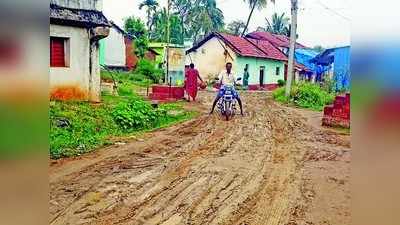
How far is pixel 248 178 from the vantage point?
2.35 metres

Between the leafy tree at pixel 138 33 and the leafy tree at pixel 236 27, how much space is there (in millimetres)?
463

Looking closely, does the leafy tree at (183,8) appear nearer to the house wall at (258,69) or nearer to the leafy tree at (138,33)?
the leafy tree at (138,33)

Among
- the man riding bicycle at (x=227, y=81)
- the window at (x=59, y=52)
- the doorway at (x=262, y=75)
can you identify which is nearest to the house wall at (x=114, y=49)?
the window at (x=59, y=52)

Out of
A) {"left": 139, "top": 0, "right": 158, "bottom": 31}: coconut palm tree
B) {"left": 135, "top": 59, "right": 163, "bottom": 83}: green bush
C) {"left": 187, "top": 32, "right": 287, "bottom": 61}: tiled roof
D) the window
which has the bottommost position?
{"left": 135, "top": 59, "right": 163, "bottom": 83}: green bush

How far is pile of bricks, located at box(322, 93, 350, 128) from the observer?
6.33 feet

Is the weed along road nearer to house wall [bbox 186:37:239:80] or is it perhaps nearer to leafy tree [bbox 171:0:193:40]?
house wall [bbox 186:37:239:80]

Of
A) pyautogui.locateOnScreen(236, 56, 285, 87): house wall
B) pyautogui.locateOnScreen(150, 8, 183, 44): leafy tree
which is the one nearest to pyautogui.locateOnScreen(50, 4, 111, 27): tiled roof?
pyautogui.locateOnScreen(150, 8, 183, 44): leafy tree

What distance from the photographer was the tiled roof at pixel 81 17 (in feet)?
6.89

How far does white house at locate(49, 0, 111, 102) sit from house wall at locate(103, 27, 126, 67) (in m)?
0.05

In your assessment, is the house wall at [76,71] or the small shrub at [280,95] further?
the small shrub at [280,95]

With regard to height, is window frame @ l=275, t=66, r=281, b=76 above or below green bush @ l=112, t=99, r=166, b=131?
above
